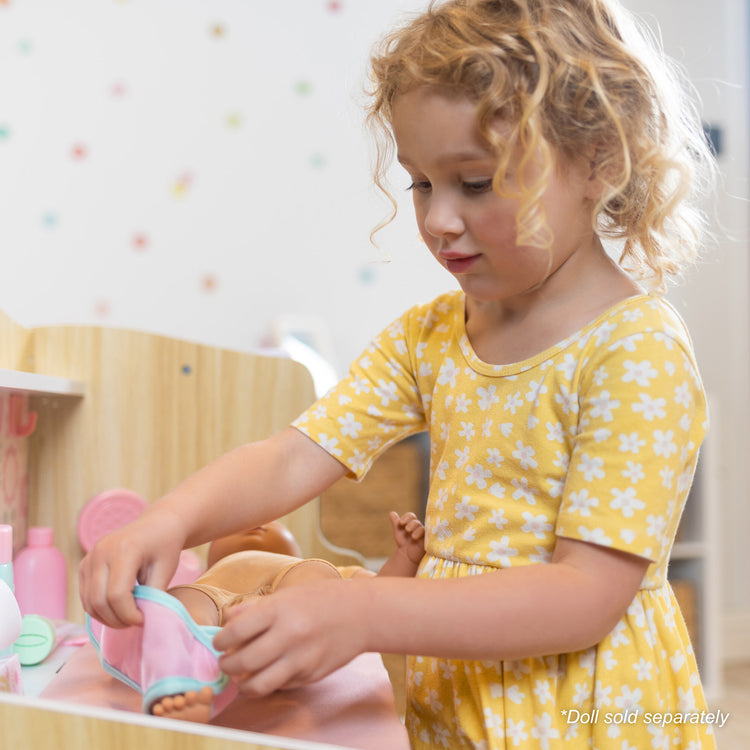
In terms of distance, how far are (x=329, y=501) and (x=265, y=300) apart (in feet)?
1.95

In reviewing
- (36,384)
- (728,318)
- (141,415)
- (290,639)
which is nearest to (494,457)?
(290,639)

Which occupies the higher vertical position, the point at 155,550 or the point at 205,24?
the point at 205,24

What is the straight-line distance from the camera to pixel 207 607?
61 cm

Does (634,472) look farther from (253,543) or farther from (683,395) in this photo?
(253,543)

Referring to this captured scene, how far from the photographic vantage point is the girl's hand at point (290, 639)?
0.46 m

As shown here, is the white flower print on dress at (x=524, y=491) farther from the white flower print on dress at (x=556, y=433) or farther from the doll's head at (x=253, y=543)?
the doll's head at (x=253, y=543)

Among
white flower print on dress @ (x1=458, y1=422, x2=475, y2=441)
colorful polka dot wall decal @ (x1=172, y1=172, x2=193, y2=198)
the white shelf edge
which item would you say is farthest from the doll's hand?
colorful polka dot wall decal @ (x1=172, y1=172, x2=193, y2=198)

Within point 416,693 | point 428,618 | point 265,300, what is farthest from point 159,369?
point 265,300

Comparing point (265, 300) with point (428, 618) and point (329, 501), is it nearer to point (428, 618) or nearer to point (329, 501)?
point (329, 501)

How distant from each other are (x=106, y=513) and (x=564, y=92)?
741 millimetres

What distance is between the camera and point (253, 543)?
32.9 inches

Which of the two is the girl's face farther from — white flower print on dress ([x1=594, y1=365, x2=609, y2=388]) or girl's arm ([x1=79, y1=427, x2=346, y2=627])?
girl's arm ([x1=79, y1=427, x2=346, y2=627])

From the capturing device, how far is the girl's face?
59 centimetres

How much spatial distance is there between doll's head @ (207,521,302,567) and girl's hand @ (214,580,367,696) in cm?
34
